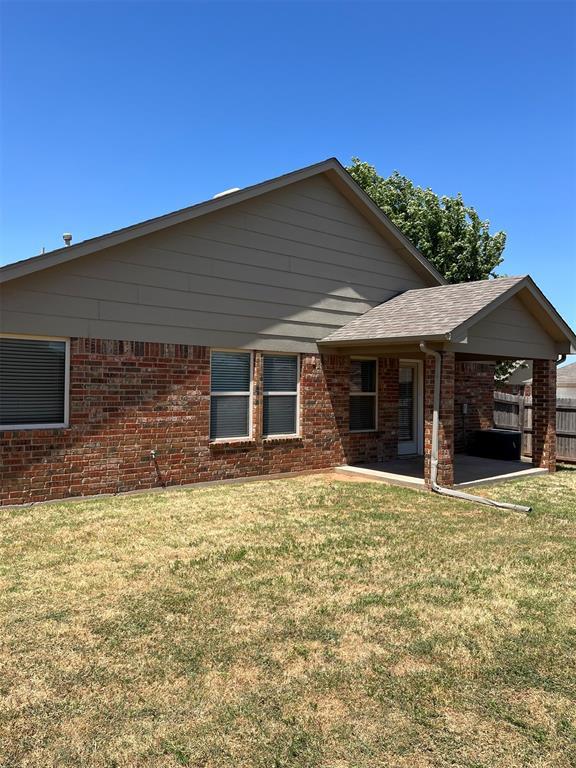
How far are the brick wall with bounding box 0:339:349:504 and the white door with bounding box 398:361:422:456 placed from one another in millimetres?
4031

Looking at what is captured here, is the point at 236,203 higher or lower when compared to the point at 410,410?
higher

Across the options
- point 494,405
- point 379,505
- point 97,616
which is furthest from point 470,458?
point 97,616

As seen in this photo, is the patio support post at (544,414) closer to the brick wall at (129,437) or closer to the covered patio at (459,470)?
the covered patio at (459,470)

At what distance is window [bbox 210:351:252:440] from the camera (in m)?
9.64

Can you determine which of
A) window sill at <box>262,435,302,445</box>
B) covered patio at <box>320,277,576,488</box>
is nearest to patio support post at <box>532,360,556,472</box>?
covered patio at <box>320,277,576,488</box>

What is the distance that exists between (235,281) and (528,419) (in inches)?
368

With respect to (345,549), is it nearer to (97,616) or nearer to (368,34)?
(97,616)

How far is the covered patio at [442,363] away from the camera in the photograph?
365 inches

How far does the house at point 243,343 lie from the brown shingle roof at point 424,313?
0.05 metres

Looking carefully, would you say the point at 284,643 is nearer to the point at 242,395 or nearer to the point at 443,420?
the point at 443,420

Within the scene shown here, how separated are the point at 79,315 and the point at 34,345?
0.78 metres

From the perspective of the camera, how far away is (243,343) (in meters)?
9.80

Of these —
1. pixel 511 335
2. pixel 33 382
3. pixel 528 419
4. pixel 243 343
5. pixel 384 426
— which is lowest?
pixel 384 426

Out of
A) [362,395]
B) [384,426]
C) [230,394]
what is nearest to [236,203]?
[230,394]
